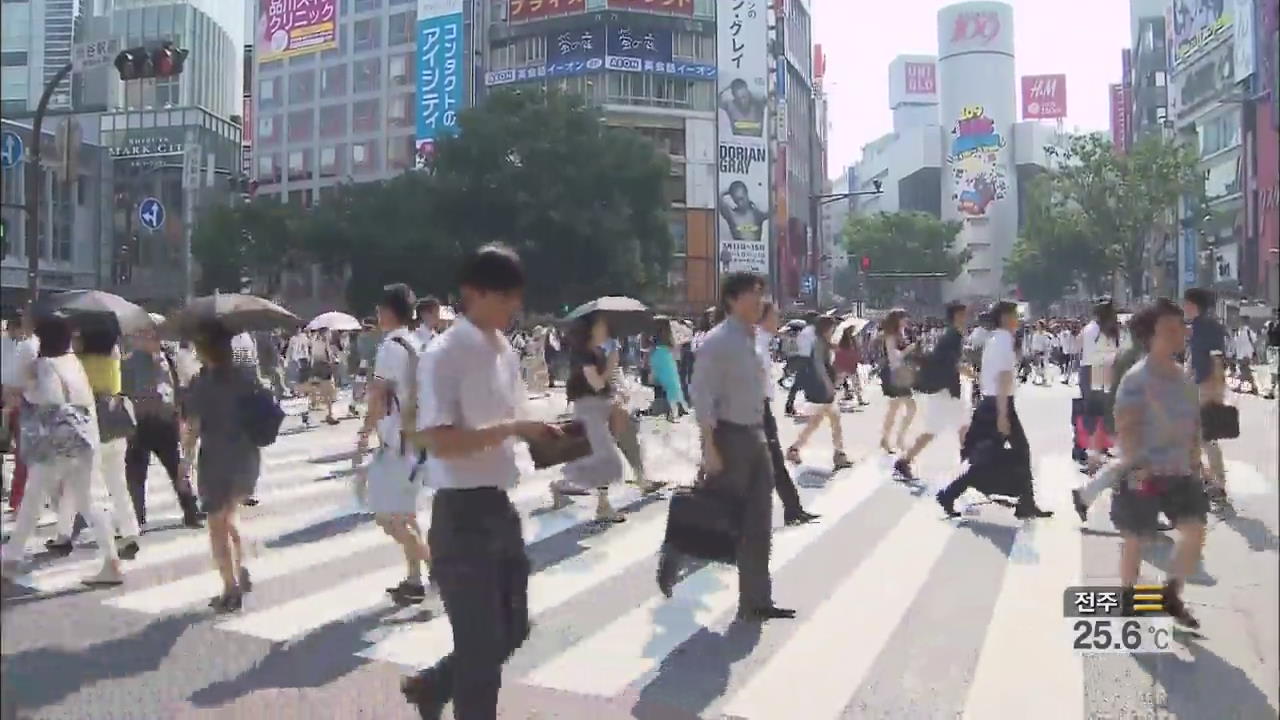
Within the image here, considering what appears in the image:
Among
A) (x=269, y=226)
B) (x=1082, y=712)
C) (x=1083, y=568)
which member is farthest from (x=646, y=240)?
(x=1082, y=712)

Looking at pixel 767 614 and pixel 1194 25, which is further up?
pixel 1194 25

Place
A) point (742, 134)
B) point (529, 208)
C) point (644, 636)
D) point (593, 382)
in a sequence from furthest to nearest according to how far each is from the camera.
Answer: point (742, 134) → point (529, 208) → point (593, 382) → point (644, 636)

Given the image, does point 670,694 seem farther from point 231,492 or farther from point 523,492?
point 523,492

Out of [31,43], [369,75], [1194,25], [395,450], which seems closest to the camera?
[31,43]

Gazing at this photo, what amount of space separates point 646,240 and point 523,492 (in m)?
28.5

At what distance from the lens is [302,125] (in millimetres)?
73500

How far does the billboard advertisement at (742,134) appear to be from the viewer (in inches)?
2325

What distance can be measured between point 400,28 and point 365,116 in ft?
19.4

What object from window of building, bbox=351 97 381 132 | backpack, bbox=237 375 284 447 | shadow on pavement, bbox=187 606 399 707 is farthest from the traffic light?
window of building, bbox=351 97 381 132

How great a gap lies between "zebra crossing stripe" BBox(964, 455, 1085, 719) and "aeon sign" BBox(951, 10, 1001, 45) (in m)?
109

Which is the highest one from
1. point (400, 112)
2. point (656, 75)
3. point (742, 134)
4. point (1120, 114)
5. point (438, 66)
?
point (1120, 114)

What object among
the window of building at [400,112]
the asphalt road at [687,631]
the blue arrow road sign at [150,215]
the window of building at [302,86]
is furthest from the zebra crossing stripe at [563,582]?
the window of building at [302,86]

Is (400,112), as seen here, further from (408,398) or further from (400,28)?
(408,398)

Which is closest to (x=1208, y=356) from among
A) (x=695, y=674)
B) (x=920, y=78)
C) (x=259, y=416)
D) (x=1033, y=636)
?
(x=1033, y=636)
